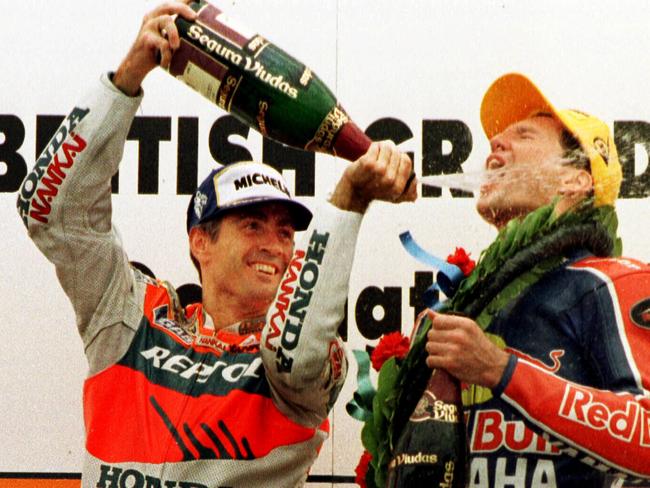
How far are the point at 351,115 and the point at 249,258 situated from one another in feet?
1.25

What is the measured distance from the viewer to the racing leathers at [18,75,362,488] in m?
1.87

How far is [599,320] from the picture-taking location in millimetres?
1765

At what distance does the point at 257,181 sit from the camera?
7.51 feet

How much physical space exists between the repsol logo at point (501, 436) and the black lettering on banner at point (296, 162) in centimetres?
78

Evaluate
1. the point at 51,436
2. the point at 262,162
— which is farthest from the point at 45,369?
the point at 262,162

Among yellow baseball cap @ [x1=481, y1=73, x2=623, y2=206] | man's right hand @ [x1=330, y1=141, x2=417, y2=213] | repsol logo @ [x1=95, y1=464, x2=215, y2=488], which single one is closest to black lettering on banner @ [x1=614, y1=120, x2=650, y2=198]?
yellow baseball cap @ [x1=481, y1=73, x2=623, y2=206]

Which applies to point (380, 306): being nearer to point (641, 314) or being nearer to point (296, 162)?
point (296, 162)

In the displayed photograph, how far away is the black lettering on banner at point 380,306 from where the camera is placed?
7.88 ft

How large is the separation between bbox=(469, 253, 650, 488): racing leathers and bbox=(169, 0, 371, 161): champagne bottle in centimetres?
38

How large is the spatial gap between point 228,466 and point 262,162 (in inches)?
29.1

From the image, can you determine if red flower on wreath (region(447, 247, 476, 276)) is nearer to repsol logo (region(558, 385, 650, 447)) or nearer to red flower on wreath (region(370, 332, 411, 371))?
red flower on wreath (region(370, 332, 411, 371))

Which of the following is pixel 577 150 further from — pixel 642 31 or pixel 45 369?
pixel 45 369

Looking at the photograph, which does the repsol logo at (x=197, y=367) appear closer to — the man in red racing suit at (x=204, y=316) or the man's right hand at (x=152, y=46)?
the man in red racing suit at (x=204, y=316)

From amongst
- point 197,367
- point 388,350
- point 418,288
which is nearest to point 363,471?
point 388,350
